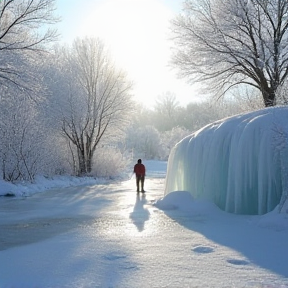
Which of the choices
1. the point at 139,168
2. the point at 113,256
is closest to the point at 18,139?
the point at 139,168

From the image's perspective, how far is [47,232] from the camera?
269 inches

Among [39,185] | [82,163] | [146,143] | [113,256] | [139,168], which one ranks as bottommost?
[113,256]

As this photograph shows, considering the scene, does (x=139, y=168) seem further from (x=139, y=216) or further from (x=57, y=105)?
(x=57, y=105)

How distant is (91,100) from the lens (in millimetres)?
26422

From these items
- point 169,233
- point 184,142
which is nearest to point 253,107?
point 184,142

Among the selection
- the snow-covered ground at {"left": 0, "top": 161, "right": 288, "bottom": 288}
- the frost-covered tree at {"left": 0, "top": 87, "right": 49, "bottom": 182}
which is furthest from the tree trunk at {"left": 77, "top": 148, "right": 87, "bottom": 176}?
the snow-covered ground at {"left": 0, "top": 161, "right": 288, "bottom": 288}

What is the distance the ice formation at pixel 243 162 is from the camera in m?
7.89

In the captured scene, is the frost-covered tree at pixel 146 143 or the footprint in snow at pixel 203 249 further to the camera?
the frost-covered tree at pixel 146 143

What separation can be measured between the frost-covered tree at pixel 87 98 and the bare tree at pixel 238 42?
1023 centimetres

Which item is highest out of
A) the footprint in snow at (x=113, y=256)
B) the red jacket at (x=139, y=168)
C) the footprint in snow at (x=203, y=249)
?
the red jacket at (x=139, y=168)

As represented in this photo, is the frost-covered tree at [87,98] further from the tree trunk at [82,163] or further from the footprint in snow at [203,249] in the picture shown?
the footprint in snow at [203,249]

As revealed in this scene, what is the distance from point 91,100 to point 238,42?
12992 millimetres

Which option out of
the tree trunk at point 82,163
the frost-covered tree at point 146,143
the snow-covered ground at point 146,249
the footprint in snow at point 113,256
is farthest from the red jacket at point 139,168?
the frost-covered tree at point 146,143

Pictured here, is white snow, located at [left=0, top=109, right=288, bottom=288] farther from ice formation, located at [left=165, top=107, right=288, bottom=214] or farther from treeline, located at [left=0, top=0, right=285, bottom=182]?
treeline, located at [left=0, top=0, right=285, bottom=182]
